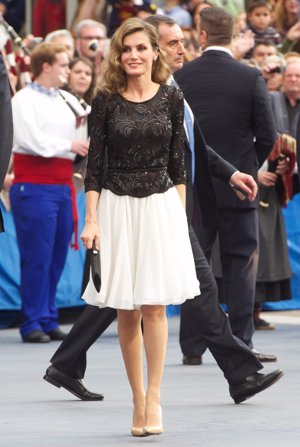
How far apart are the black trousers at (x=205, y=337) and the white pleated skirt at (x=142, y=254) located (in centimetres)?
105

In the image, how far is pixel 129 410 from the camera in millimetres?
7520

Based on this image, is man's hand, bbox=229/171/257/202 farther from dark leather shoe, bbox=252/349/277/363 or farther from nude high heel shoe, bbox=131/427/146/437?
nude high heel shoe, bbox=131/427/146/437

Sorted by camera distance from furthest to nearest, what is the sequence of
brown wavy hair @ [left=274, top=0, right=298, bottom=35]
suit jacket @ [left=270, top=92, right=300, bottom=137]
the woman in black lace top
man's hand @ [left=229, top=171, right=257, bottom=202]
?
brown wavy hair @ [left=274, top=0, right=298, bottom=35]
suit jacket @ [left=270, top=92, right=300, bottom=137]
man's hand @ [left=229, top=171, right=257, bottom=202]
the woman in black lace top

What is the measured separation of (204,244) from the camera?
30.1ft

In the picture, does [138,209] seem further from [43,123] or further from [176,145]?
[43,123]

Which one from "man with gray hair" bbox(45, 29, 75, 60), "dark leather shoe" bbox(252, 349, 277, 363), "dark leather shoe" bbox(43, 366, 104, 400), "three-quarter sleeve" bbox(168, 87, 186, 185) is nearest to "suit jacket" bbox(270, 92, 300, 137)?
"man with gray hair" bbox(45, 29, 75, 60)

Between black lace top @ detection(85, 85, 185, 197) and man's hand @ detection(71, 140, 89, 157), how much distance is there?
463 centimetres

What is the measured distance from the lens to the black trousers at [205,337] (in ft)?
25.3

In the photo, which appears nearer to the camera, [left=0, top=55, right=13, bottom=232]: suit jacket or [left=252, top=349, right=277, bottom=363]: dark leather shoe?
[left=0, top=55, right=13, bottom=232]: suit jacket

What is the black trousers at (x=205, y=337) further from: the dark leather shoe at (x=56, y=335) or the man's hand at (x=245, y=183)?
the dark leather shoe at (x=56, y=335)

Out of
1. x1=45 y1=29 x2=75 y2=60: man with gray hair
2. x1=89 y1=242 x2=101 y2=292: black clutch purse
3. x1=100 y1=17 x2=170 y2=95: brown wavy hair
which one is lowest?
x1=45 y1=29 x2=75 y2=60: man with gray hair

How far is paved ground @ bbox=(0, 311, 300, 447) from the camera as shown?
655cm

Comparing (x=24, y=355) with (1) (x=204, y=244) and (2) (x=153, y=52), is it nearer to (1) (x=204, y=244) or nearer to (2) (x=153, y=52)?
(1) (x=204, y=244)

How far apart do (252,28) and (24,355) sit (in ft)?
24.3
